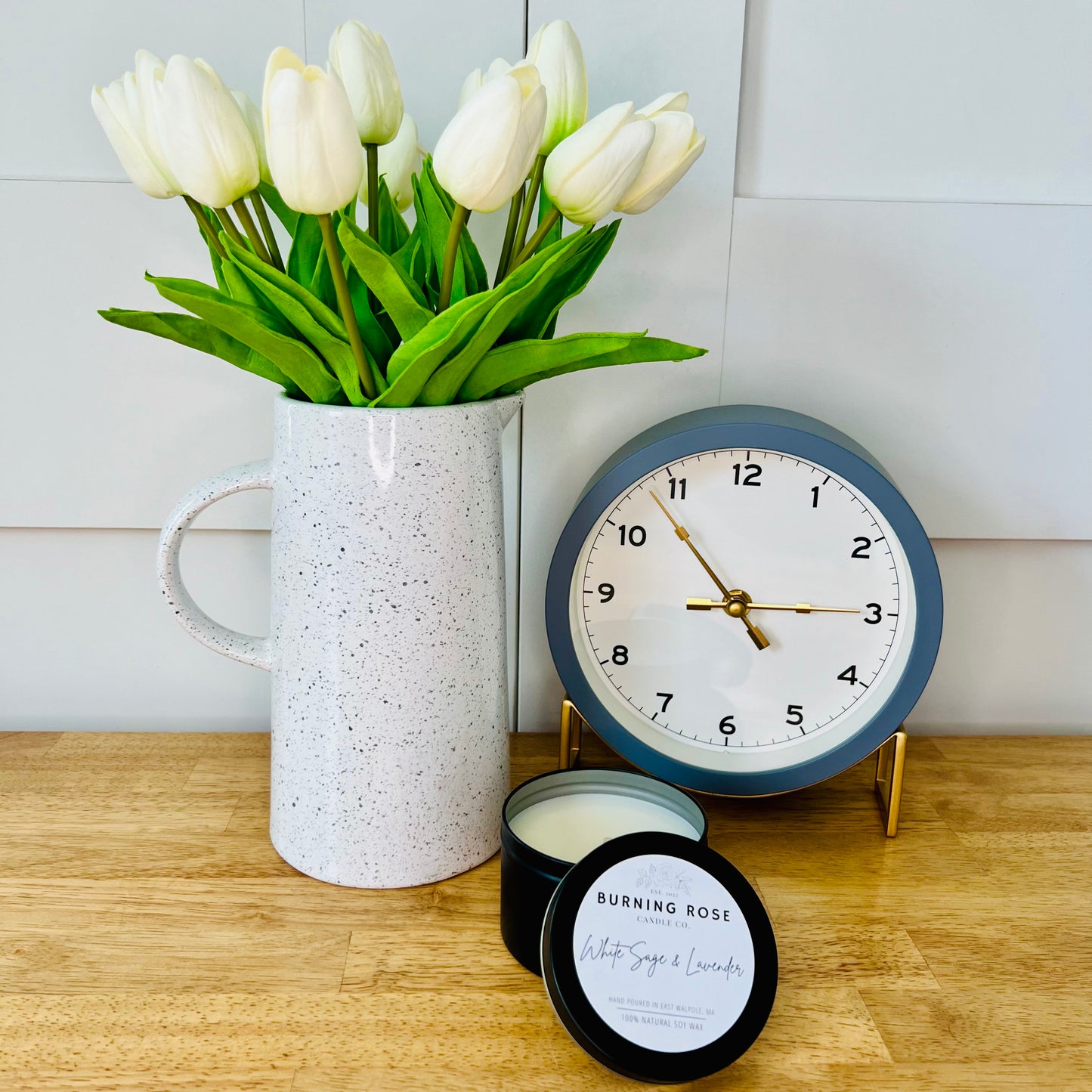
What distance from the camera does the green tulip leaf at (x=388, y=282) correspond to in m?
0.53

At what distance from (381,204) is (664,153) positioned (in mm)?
200

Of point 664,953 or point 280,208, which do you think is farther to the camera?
point 280,208

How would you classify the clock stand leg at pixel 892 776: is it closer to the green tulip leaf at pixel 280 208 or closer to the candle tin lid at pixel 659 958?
the candle tin lid at pixel 659 958

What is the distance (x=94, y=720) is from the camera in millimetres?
905

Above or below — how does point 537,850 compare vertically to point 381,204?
below

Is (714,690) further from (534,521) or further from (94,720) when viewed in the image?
(94,720)

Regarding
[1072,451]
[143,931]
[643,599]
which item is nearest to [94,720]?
[143,931]

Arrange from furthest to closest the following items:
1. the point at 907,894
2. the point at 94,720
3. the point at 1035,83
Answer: the point at 94,720
the point at 1035,83
the point at 907,894

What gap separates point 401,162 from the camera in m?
0.70

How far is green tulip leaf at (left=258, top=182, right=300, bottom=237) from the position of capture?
0.66 meters

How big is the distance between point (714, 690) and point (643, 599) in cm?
9

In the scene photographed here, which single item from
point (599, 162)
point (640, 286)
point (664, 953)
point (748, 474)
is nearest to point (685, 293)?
point (640, 286)

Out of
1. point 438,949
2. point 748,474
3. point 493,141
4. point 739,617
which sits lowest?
point 438,949

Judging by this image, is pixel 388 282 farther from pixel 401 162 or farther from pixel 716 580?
pixel 716 580
